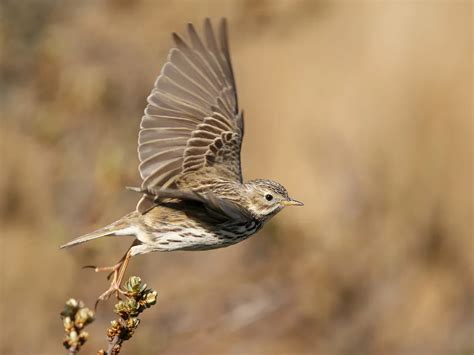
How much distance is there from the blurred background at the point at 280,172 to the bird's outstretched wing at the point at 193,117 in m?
0.59

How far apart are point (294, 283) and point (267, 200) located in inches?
130

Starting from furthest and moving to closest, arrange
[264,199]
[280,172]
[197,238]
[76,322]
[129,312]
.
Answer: [280,172] < [264,199] < [197,238] < [129,312] < [76,322]

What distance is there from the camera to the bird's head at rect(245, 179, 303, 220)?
444 cm

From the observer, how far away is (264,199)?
4.46m

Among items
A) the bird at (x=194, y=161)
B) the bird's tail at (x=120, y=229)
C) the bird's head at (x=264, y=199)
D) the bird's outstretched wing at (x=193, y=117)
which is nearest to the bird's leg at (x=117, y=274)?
the bird at (x=194, y=161)

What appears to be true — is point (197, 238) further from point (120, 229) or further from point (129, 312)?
point (129, 312)

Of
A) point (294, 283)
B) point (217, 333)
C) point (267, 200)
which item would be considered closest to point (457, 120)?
point (294, 283)

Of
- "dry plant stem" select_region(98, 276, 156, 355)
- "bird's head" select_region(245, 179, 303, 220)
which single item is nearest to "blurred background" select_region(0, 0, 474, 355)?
"bird's head" select_region(245, 179, 303, 220)

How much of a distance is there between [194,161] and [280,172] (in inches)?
243

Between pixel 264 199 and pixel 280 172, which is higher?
pixel 280 172

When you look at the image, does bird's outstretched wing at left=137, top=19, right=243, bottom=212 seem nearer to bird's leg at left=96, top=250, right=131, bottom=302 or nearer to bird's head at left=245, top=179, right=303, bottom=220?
bird's head at left=245, top=179, right=303, bottom=220

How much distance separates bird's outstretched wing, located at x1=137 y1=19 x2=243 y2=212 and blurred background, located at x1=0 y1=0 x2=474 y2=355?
59cm

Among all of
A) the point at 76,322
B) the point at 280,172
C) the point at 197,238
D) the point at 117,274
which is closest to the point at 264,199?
the point at 197,238

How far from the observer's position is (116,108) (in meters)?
6.01
